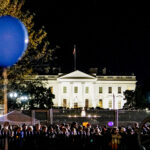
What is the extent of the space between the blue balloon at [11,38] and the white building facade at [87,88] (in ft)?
282

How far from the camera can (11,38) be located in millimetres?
6516

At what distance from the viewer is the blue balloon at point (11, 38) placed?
21.2 ft

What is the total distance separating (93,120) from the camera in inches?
1008

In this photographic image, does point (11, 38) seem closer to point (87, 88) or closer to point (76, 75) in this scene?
point (76, 75)

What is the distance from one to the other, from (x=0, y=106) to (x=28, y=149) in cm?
545

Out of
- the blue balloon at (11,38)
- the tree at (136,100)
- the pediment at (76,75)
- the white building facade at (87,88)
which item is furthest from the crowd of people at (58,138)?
the white building facade at (87,88)

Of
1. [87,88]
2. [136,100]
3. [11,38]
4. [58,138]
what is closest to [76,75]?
[87,88]

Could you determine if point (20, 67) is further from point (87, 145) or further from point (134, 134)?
point (134, 134)

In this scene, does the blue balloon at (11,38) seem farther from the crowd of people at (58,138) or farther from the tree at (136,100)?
the tree at (136,100)

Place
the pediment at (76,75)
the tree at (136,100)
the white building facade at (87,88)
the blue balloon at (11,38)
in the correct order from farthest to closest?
1. the white building facade at (87,88)
2. the pediment at (76,75)
3. the tree at (136,100)
4. the blue balloon at (11,38)

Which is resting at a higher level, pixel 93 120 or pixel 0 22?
pixel 0 22

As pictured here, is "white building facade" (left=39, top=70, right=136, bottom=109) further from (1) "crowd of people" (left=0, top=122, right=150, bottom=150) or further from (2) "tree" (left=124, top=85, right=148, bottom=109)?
(1) "crowd of people" (left=0, top=122, right=150, bottom=150)

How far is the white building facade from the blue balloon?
282 ft

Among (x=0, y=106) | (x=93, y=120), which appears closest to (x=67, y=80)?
(x=93, y=120)
